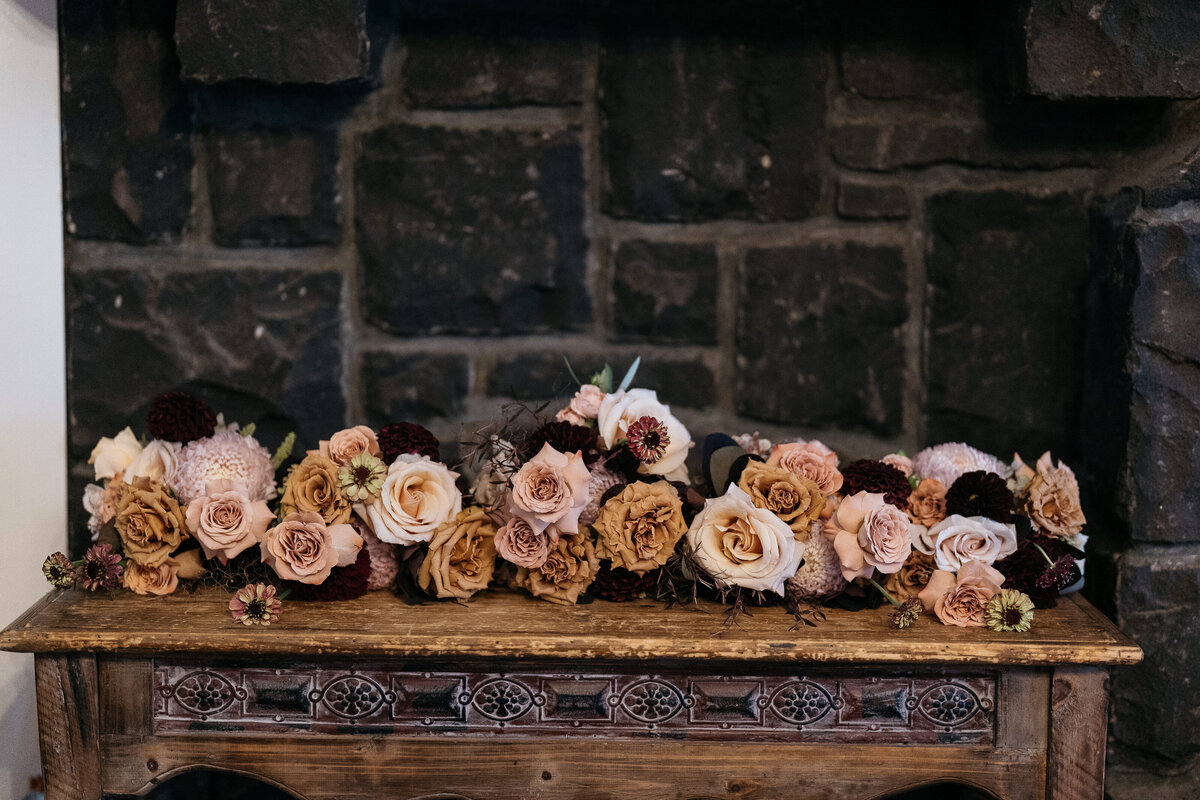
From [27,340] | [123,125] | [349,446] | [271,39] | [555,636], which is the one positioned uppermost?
[271,39]

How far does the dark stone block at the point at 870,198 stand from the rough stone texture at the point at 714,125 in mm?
47

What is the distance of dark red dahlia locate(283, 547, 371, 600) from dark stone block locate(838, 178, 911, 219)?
0.99 metres

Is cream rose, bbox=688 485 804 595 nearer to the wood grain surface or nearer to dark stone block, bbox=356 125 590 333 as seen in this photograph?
the wood grain surface

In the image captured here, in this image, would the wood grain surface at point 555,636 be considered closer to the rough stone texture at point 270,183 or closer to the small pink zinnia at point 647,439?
the small pink zinnia at point 647,439

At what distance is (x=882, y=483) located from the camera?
129cm

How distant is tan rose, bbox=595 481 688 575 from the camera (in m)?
1.23

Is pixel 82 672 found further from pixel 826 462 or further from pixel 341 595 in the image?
pixel 826 462

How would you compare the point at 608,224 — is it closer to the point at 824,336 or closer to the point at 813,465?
the point at 824,336

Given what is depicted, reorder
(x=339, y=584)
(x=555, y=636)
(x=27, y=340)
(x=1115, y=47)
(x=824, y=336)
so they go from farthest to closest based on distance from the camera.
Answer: (x=824, y=336)
(x=27, y=340)
(x=1115, y=47)
(x=339, y=584)
(x=555, y=636)

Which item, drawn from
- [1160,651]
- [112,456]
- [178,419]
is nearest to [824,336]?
[1160,651]

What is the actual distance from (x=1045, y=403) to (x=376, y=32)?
1.30m

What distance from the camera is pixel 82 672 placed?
3.91 feet

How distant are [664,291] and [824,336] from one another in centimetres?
29

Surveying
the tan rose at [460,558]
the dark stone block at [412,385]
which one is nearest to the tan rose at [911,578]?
the tan rose at [460,558]
